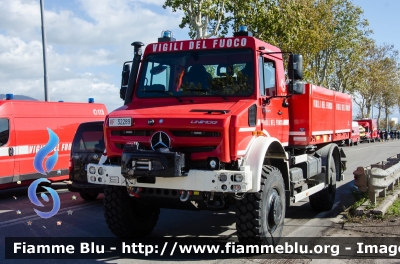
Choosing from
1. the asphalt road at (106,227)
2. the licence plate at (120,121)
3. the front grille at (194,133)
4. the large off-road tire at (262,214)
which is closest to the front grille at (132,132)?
the licence plate at (120,121)

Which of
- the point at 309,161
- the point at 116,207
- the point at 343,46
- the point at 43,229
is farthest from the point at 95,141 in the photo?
the point at 343,46

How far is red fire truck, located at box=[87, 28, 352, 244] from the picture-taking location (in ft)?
18.0

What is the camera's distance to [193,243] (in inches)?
262

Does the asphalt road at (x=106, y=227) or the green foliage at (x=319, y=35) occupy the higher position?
the green foliage at (x=319, y=35)

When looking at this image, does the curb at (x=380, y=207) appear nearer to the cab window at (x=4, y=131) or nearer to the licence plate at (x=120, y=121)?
the licence plate at (x=120, y=121)

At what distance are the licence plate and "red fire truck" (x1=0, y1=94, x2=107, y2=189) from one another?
479cm

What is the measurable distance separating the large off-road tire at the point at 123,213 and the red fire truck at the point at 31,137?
4.34 metres

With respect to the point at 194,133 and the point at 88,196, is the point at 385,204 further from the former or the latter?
the point at 88,196

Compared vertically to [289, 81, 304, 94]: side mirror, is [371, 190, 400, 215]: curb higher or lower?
lower

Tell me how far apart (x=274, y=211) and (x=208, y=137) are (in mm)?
1482

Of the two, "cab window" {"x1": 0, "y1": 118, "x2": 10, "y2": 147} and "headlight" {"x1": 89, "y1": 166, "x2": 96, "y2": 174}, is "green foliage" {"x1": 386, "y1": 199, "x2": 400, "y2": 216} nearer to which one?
"headlight" {"x1": 89, "y1": 166, "x2": 96, "y2": 174}

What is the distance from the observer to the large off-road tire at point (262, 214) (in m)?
5.70

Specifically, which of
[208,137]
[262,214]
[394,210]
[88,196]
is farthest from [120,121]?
[88,196]

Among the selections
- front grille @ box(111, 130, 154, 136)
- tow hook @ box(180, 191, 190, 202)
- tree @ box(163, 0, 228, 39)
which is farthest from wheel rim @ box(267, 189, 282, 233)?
tree @ box(163, 0, 228, 39)
